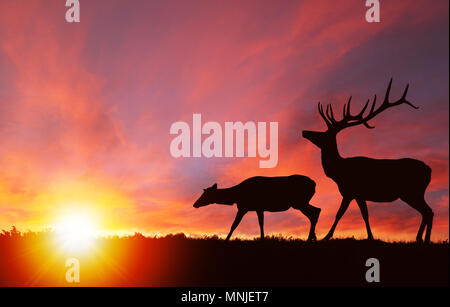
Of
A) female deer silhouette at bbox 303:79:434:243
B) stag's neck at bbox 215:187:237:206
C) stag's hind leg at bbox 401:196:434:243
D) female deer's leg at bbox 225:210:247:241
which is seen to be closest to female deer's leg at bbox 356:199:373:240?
female deer silhouette at bbox 303:79:434:243

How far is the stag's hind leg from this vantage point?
13.4 m

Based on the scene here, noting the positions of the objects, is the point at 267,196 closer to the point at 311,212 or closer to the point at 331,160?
the point at 311,212

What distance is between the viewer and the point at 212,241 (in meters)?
13.7

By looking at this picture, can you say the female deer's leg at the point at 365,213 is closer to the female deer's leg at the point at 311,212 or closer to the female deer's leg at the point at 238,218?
the female deer's leg at the point at 311,212

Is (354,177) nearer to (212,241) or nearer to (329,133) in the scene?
(329,133)

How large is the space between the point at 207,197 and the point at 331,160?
4731mm

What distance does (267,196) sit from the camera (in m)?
16.2

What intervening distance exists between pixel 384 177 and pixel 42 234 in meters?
10.4

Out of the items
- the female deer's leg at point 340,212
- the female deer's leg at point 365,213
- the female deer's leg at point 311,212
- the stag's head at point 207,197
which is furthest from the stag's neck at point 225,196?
the female deer's leg at point 365,213

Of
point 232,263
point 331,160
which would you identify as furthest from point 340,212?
point 232,263

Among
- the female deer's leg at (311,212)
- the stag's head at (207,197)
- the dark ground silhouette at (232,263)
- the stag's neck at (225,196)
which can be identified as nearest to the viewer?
the dark ground silhouette at (232,263)

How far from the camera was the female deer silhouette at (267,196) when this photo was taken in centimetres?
1594
